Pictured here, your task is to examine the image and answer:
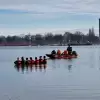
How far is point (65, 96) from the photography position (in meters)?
17.7

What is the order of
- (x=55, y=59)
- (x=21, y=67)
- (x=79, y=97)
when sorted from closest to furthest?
1. (x=79, y=97)
2. (x=21, y=67)
3. (x=55, y=59)

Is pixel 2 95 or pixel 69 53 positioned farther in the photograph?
pixel 69 53

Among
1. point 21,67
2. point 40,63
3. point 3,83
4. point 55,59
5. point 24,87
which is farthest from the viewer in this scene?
point 55,59

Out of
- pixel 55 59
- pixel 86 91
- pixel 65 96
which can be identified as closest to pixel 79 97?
pixel 65 96

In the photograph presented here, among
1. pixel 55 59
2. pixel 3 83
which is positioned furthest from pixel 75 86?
pixel 55 59

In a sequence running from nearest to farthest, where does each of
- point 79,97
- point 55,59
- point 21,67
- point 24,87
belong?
1. point 79,97
2. point 24,87
3. point 21,67
4. point 55,59

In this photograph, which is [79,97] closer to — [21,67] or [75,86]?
[75,86]

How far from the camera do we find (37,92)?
63.2 feet

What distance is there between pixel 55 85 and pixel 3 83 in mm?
3676

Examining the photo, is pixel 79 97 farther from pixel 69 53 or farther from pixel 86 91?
pixel 69 53

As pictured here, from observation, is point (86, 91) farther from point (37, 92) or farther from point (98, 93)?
point (37, 92)

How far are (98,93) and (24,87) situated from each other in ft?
15.9

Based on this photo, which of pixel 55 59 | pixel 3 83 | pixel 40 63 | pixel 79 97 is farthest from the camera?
pixel 55 59

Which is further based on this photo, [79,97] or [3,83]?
[3,83]
